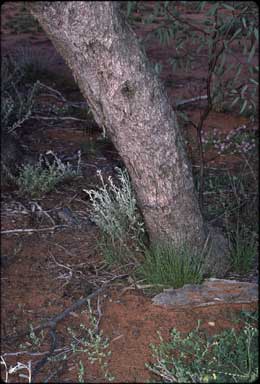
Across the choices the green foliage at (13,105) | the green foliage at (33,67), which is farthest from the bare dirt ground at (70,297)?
the green foliage at (33,67)

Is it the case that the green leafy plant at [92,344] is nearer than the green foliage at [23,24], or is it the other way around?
the green leafy plant at [92,344]

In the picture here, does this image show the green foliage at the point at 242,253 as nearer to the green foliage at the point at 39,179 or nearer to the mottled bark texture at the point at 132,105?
the mottled bark texture at the point at 132,105

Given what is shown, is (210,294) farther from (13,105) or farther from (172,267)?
(13,105)

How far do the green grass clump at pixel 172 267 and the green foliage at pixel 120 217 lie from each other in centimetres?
17

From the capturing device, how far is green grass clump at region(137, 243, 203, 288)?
11.2 ft

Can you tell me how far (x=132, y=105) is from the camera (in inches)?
122

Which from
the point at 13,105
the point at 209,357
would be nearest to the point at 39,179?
the point at 13,105

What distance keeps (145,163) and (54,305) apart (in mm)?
897

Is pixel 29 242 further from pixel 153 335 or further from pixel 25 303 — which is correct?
pixel 153 335

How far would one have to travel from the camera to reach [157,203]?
11.2 ft

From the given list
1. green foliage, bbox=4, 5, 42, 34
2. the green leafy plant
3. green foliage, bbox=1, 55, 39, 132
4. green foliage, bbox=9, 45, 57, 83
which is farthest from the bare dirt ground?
green foliage, bbox=4, 5, 42, 34

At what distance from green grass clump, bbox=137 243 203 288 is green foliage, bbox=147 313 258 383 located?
0.34m

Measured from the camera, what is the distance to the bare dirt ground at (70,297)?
310cm

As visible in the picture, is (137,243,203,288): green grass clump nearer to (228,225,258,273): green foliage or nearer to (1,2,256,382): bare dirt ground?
(1,2,256,382): bare dirt ground
